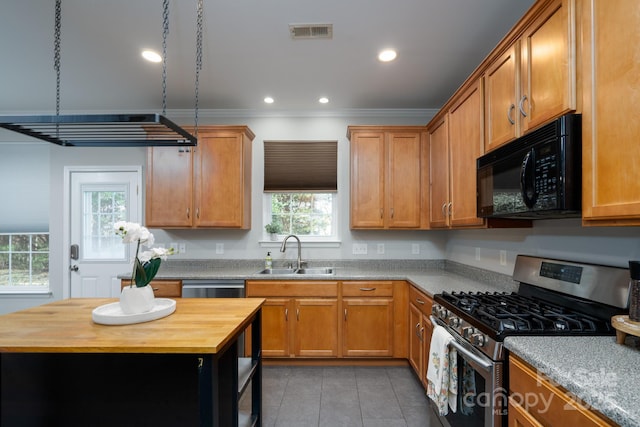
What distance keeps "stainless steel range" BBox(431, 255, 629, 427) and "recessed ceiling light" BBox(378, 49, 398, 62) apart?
1.83 meters

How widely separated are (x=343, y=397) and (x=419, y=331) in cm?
81

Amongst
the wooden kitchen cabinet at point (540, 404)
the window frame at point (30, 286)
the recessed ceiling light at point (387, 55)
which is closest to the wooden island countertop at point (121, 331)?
the wooden kitchen cabinet at point (540, 404)

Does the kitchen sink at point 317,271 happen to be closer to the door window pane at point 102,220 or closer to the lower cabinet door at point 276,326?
the lower cabinet door at point 276,326

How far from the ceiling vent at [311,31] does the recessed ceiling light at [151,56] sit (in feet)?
3.82

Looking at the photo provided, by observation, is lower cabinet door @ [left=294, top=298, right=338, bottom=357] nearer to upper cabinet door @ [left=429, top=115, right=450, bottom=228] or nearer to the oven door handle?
upper cabinet door @ [left=429, top=115, right=450, bottom=228]

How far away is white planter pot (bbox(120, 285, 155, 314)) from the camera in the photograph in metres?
1.51

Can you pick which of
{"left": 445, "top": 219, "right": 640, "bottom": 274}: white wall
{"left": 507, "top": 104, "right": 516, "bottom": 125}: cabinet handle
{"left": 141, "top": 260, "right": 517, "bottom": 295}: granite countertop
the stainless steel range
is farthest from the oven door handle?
{"left": 507, "top": 104, "right": 516, "bottom": 125}: cabinet handle

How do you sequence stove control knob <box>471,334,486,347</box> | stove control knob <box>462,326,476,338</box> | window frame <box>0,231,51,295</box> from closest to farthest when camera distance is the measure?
stove control knob <box>471,334,486,347</box> → stove control knob <box>462,326,476,338</box> → window frame <box>0,231,51,295</box>

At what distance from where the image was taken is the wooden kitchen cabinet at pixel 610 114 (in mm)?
984

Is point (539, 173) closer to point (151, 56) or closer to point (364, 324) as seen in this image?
point (364, 324)

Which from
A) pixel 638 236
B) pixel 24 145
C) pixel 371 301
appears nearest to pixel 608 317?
pixel 638 236

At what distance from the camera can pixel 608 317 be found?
136 centimetres

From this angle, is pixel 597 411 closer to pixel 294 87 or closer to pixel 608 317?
pixel 608 317

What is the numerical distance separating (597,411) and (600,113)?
99 centimetres
